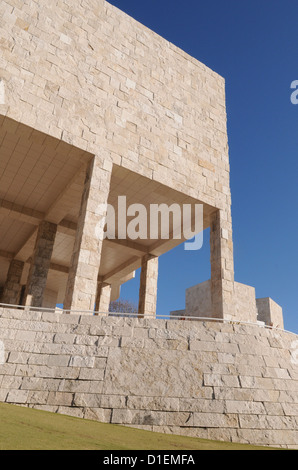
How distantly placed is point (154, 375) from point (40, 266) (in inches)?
420

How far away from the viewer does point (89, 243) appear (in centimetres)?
1097

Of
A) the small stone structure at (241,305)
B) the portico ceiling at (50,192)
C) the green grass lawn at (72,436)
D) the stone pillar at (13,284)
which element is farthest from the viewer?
the small stone structure at (241,305)

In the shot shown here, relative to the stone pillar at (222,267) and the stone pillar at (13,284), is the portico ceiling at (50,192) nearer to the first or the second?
the stone pillar at (13,284)

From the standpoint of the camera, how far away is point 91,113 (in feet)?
41.0

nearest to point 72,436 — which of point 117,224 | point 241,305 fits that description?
point 117,224

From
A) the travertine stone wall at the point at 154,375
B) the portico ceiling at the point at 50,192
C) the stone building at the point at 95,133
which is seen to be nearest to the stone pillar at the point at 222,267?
the stone building at the point at 95,133

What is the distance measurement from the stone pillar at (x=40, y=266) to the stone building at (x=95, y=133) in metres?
0.05

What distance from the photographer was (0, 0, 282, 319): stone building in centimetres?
1138

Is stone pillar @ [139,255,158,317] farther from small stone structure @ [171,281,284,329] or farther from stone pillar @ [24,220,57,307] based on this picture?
small stone structure @ [171,281,284,329]

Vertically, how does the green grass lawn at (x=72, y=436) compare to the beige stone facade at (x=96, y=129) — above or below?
below

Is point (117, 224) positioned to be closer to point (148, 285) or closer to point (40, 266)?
point (148, 285)

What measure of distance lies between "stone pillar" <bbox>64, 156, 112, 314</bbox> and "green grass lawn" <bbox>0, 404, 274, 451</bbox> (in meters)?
4.19

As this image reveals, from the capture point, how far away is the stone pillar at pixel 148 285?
18891 millimetres

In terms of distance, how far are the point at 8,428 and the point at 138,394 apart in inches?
110
